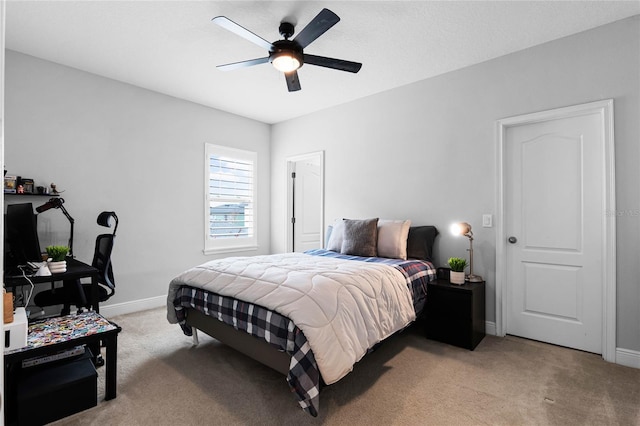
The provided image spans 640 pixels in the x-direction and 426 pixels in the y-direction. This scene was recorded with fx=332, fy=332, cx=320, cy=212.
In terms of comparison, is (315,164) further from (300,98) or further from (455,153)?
(455,153)

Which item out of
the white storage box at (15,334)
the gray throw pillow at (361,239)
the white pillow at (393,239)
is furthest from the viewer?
the gray throw pillow at (361,239)

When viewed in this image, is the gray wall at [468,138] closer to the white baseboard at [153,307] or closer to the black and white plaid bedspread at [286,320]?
the white baseboard at [153,307]

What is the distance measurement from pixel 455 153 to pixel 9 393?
3869 millimetres

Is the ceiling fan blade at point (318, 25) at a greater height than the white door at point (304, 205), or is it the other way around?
the ceiling fan blade at point (318, 25)

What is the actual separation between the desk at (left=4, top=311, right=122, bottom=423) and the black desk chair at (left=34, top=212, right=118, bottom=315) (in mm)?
642

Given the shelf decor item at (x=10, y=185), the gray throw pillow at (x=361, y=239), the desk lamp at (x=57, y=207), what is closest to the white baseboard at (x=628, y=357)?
the gray throw pillow at (x=361, y=239)

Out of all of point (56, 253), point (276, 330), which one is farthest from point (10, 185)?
point (276, 330)

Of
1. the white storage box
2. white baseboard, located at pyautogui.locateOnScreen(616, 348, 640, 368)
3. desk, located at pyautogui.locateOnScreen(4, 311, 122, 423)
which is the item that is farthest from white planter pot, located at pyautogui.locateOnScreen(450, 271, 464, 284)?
the white storage box

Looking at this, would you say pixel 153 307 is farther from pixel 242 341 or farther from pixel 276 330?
pixel 276 330

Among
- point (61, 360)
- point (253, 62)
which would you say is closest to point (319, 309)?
point (61, 360)

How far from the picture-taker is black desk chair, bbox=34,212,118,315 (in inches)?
111

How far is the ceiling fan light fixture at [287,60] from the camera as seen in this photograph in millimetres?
2502

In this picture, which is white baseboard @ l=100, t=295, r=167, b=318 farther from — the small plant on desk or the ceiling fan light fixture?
the ceiling fan light fixture

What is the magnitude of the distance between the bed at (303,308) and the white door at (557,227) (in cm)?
88
